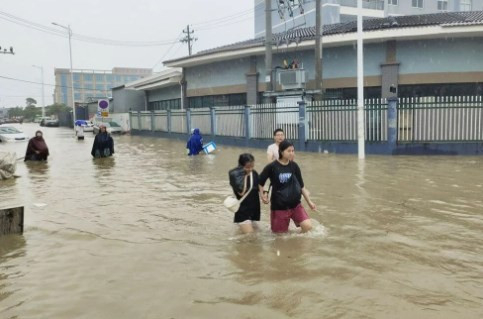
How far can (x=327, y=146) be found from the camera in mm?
17375

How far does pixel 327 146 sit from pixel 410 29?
A: 6260 mm

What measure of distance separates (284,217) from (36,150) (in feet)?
44.5

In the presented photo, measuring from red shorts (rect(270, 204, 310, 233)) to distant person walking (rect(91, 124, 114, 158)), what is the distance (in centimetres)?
1280

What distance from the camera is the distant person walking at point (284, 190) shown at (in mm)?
6125

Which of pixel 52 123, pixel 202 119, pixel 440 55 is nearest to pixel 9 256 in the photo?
pixel 440 55

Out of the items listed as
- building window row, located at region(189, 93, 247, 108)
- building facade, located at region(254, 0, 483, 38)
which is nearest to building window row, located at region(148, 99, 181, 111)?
building window row, located at region(189, 93, 247, 108)

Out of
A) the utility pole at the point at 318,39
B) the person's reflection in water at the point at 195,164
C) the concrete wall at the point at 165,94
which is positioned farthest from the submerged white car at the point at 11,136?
the utility pole at the point at 318,39

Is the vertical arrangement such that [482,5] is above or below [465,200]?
above

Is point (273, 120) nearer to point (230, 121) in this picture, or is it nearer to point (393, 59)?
point (230, 121)

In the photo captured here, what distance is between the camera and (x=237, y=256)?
571 cm

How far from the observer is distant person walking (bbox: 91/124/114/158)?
1778 centimetres

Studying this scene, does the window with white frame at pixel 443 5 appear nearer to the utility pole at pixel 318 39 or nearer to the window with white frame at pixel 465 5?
the window with white frame at pixel 465 5

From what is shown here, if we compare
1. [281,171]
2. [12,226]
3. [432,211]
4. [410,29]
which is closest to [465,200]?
[432,211]

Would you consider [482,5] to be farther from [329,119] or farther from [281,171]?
[281,171]
